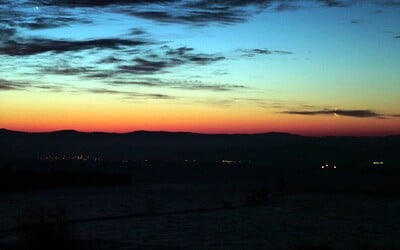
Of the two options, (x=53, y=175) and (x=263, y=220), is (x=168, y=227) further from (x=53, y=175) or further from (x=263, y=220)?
(x=53, y=175)

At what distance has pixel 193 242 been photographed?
3020 centimetres

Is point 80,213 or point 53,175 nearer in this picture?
point 80,213

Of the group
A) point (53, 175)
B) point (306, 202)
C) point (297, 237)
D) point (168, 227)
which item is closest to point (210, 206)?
point (306, 202)

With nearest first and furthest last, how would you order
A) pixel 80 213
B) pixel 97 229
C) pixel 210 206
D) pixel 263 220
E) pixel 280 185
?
pixel 97 229 < pixel 263 220 < pixel 80 213 < pixel 210 206 < pixel 280 185

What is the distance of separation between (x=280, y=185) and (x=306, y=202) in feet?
65.8

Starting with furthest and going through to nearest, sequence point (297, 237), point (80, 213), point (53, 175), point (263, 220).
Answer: point (53, 175)
point (80, 213)
point (263, 220)
point (297, 237)

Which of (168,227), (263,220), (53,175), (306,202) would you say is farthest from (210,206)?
(53,175)

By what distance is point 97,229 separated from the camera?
34656 millimetres

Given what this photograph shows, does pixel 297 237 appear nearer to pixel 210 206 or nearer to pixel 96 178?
pixel 210 206

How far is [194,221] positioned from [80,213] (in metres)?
9.83

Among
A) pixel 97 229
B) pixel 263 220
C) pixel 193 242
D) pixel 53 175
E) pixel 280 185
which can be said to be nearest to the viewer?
pixel 193 242

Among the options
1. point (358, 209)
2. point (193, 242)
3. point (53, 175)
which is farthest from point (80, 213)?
point (53, 175)

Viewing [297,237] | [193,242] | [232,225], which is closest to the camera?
[193,242]

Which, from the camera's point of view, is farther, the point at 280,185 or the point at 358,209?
the point at 280,185
